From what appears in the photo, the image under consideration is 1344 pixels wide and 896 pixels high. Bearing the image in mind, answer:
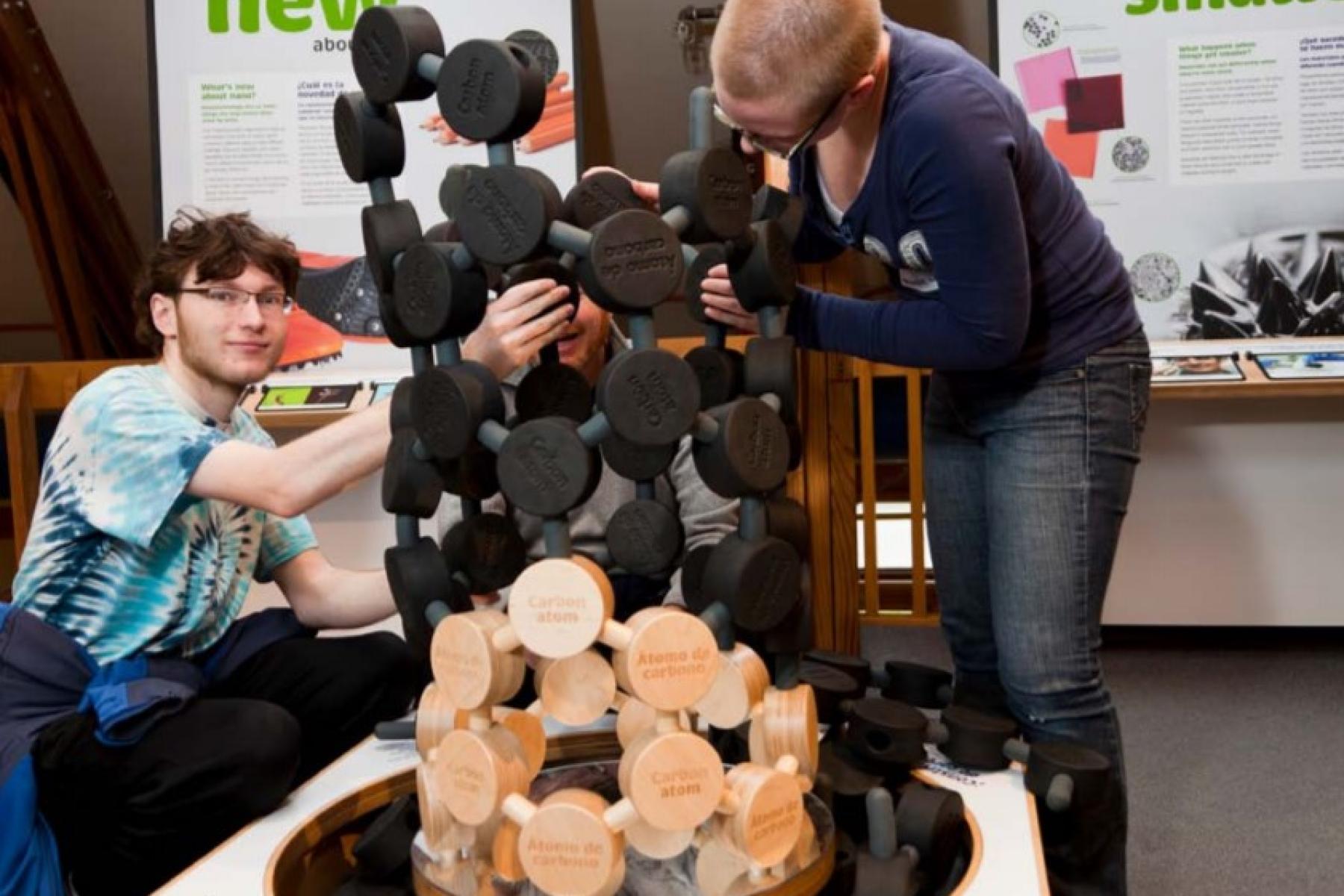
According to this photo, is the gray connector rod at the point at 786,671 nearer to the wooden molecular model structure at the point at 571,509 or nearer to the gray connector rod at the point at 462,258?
the wooden molecular model structure at the point at 571,509

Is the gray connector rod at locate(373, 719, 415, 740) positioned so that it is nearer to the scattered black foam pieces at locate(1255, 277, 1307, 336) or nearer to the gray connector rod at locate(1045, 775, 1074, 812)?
the gray connector rod at locate(1045, 775, 1074, 812)

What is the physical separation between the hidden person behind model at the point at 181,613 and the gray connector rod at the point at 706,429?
0.71m

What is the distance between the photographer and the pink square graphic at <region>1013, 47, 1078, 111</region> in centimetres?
311

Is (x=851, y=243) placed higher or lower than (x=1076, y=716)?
higher

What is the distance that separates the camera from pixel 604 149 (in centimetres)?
466

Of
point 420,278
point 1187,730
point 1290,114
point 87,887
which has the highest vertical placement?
point 1290,114

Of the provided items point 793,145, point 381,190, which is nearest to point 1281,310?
point 793,145

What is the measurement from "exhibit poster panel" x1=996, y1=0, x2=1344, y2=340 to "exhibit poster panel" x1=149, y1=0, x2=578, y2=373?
1176 mm

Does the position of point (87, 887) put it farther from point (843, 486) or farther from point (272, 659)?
point (843, 486)

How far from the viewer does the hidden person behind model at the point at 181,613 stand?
165 cm

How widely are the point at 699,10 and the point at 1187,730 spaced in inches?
92.0

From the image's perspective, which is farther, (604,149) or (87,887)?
(604,149)

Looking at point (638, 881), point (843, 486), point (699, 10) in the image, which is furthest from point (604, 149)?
point (638, 881)

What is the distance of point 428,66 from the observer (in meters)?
1.20
